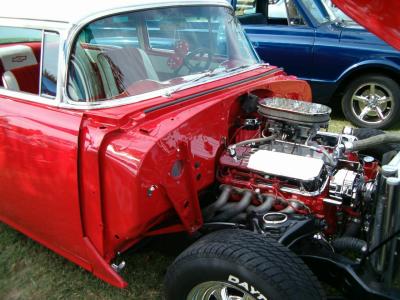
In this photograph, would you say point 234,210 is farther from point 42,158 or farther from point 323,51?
point 323,51

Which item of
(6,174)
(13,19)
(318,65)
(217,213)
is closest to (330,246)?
(217,213)

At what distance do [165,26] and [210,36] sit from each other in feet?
1.40

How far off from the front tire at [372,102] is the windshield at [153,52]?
264 centimetres

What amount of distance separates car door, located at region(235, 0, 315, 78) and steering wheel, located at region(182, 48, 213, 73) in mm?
2872

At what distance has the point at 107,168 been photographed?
2186 millimetres

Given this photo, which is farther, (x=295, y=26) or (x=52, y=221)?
(x=295, y=26)

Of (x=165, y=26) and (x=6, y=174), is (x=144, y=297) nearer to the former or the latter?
(x=6, y=174)

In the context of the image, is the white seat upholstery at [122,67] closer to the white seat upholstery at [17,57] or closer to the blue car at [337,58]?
the white seat upholstery at [17,57]

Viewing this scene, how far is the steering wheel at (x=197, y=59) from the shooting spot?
307 centimetres

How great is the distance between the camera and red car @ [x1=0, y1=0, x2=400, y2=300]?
2.13 m

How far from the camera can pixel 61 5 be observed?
8.88ft

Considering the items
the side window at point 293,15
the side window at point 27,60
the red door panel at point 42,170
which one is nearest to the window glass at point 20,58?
the side window at point 27,60

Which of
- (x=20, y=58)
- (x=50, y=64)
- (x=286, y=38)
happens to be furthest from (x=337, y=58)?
(x=50, y=64)

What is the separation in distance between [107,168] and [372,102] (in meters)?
4.56
